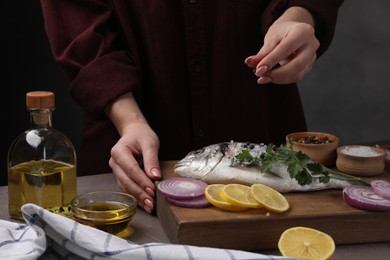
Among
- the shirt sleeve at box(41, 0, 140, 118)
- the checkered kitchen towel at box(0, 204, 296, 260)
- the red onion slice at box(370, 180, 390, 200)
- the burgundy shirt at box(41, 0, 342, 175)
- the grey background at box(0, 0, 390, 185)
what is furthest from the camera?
the grey background at box(0, 0, 390, 185)

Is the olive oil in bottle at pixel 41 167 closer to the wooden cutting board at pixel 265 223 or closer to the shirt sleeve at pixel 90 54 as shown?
the wooden cutting board at pixel 265 223

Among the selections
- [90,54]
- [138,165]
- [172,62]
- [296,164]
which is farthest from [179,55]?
[296,164]

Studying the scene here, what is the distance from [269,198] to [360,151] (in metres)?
0.38

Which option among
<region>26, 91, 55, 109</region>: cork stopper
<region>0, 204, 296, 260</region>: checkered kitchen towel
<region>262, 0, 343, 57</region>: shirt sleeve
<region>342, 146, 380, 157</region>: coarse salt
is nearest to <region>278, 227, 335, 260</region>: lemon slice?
<region>0, 204, 296, 260</region>: checkered kitchen towel

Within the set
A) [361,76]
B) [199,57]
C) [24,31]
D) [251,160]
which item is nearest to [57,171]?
[251,160]

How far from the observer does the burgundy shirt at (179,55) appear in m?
2.04

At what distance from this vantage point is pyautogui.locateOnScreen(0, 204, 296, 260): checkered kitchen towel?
48.5 inches

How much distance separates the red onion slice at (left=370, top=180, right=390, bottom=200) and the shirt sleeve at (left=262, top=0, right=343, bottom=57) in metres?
0.68

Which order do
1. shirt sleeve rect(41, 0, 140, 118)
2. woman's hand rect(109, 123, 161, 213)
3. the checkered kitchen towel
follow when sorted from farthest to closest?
1. shirt sleeve rect(41, 0, 140, 118)
2. woman's hand rect(109, 123, 161, 213)
3. the checkered kitchen towel

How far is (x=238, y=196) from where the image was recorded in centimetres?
142

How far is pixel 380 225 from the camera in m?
1.46

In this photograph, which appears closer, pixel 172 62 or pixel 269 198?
pixel 269 198

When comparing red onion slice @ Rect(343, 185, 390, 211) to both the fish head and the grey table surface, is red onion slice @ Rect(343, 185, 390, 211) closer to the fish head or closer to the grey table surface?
the grey table surface

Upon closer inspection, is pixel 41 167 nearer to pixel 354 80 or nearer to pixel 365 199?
pixel 365 199
